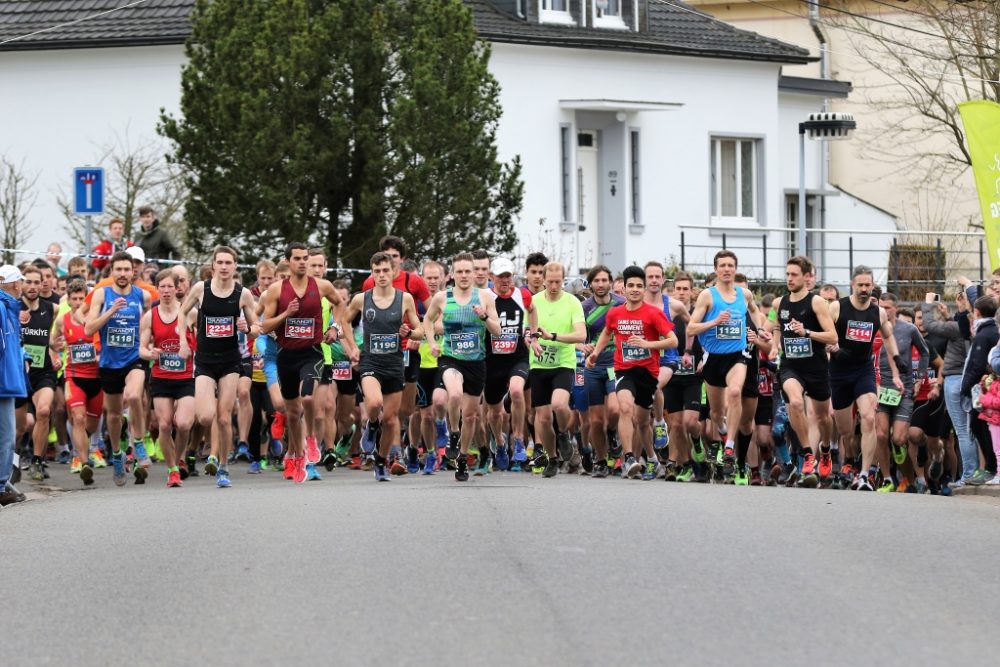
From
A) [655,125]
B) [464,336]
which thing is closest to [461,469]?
[464,336]

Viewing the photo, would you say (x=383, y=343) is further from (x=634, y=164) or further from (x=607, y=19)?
(x=607, y=19)

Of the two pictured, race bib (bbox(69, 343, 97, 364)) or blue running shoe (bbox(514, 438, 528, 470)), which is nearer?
race bib (bbox(69, 343, 97, 364))

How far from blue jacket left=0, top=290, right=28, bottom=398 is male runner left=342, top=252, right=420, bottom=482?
9.81 feet

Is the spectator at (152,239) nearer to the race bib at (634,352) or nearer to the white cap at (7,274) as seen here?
the white cap at (7,274)

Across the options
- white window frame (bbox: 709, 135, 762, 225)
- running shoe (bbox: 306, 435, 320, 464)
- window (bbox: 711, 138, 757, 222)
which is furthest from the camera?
window (bbox: 711, 138, 757, 222)

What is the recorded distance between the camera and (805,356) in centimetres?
1789

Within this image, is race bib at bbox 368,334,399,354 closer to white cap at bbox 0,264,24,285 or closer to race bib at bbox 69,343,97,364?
race bib at bbox 69,343,97,364

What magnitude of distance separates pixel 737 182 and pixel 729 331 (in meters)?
22.3

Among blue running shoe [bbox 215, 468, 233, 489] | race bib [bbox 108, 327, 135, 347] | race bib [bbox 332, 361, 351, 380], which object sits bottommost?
blue running shoe [bbox 215, 468, 233, 489]

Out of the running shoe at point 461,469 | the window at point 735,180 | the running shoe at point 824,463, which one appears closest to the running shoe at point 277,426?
the running shoe at point 461,469

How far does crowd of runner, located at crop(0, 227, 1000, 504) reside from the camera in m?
16.8

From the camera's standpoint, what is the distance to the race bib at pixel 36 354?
18.6 metres

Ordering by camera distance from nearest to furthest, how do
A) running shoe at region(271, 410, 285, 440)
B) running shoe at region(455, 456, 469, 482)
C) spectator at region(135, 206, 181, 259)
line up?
1. running shoe at region(455, 456, 469, 482)
2. running shoe at region(271, 410, 285, 440)
3. spectator at region(135, 206, 181, 259)

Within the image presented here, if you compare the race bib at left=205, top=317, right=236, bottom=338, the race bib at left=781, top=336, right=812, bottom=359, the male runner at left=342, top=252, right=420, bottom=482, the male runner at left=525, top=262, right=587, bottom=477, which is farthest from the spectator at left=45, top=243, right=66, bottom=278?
the race bib at left=781, top=336, right=812, bottom=359
